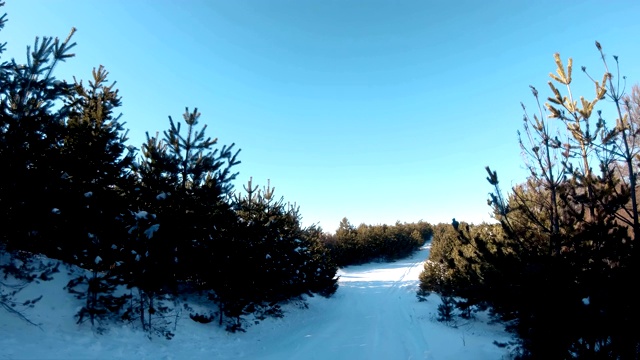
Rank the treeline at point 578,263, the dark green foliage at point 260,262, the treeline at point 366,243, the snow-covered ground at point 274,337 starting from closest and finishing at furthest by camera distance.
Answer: the treeline at point 578,263, the snow-covered ground at point 274,337, the dark green foliage at point 260,262, the treeline at point 366,243

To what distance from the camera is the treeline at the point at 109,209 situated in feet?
26.6

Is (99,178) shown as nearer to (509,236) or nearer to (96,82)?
(96,82)

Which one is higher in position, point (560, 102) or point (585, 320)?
point (560, 102)

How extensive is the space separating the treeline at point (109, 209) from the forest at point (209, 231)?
0.04 metres

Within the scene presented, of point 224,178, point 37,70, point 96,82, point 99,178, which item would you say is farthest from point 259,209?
point 37,70

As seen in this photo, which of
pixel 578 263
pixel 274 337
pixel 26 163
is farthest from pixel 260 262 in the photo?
pixel 578 263

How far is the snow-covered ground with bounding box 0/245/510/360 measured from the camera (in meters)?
7.58

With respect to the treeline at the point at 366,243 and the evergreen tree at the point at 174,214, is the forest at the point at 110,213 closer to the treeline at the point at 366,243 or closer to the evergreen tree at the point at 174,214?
the evergreen tree at the point at 174,214

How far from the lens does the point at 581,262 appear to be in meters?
5.09

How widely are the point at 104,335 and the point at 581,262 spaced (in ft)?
37.6

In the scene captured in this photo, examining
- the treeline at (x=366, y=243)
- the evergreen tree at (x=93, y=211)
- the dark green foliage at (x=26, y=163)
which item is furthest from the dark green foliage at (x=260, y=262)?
the treeline at (x=366, y=243)

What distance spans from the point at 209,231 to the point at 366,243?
42738mm

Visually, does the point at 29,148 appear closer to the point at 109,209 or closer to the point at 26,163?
the point at 26,163

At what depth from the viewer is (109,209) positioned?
31.3ft
